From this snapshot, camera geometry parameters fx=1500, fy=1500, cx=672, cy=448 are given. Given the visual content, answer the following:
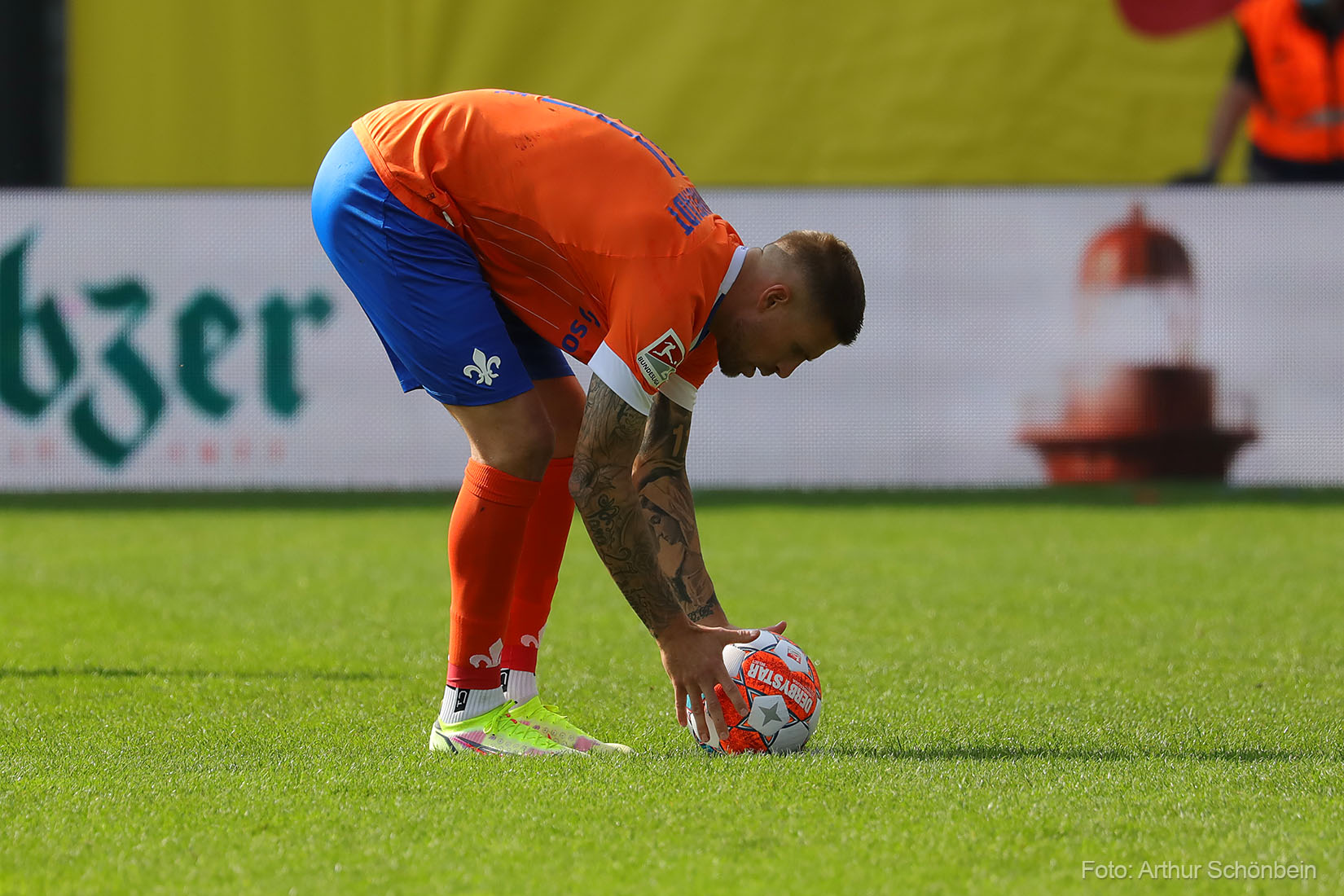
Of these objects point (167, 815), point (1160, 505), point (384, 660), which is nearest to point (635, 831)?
point (167, 815)

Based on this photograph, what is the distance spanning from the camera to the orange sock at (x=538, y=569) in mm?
3811

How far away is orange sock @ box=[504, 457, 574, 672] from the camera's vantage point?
3.81 m

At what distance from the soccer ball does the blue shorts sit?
0.83 m

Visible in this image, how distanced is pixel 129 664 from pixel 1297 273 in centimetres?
916

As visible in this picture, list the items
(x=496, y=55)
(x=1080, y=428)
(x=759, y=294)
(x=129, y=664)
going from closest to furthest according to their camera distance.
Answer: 1. (x=759, y=294)
2. (x=129, y=664)
3. (x=1080, y=428)
4. (x=496, y=55)

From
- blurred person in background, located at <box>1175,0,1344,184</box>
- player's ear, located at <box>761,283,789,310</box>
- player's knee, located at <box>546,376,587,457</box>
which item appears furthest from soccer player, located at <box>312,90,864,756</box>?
blurred person in background, located at <box>1175,0,1344,184</box>

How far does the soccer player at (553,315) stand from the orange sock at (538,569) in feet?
0.21

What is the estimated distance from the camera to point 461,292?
135 inches

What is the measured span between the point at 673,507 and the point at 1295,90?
10.7 metres

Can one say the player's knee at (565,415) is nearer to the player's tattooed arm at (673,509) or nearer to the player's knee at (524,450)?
the player's tattooed arm at (673,509)

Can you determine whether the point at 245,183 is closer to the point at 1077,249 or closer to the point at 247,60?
the point at 247,60

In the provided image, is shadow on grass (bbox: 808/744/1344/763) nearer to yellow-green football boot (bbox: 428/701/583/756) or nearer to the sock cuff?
yellow-green football boot (bbox: 428/701/583/756)

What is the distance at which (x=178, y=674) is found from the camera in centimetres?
468

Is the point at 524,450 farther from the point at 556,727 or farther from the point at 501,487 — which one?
the point at 556,727
